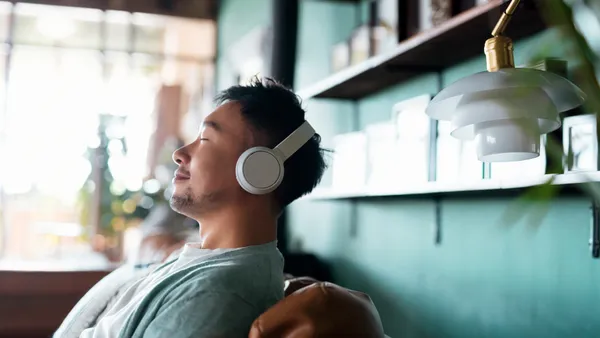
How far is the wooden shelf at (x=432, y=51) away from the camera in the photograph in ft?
4.62

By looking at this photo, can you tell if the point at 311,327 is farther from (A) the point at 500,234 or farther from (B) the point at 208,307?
(A) the point at 500,234

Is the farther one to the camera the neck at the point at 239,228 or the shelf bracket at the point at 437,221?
the shelf bracket at the point at 437,221

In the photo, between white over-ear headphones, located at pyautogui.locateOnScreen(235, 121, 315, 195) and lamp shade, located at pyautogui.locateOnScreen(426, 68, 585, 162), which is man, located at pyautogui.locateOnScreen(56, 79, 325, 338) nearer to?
white over-ear headphones, located at pyautogui.locateOnScreen(235, 121, 315, 195)

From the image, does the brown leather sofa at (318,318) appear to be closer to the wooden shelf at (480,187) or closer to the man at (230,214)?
the man at (230,214)

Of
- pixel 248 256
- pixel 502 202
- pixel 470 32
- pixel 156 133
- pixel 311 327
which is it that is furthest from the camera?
pixel 156 133

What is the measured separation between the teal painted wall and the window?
3134 mm

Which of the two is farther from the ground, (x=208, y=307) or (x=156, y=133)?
(x=156, y=133)

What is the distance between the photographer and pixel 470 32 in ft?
5.01

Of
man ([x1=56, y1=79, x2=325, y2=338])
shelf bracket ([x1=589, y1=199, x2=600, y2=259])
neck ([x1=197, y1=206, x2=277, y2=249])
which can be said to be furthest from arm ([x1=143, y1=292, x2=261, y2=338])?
shelf bracket ([x1=589, y1=199, x2=600, y2=259])

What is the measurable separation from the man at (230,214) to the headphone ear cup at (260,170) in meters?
0.05

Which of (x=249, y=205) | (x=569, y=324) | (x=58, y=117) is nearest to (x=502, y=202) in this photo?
(x=569, y=324)

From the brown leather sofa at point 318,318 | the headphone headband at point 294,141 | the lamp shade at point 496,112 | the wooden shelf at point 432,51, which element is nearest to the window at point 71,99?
the wooden shelf at point 432,51

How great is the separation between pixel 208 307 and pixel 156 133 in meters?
4.86

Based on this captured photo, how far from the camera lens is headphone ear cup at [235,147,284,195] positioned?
1.28m
